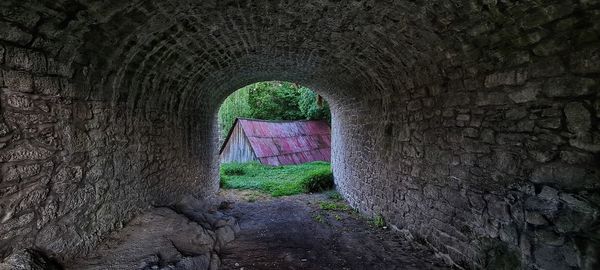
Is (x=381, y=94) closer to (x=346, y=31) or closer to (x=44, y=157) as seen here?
(x=346, y=31)

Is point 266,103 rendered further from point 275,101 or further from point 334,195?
point 334,195

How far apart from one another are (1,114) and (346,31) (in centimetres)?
345

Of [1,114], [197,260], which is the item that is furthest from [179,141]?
[1,114]

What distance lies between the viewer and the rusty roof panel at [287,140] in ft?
51.8

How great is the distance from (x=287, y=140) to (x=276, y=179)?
17.7 feet

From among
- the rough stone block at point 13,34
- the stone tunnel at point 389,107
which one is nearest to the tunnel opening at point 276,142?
the stone tunnel at point 389,107

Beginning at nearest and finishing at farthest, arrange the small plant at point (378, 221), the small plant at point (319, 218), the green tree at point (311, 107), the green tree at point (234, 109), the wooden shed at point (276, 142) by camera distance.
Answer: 1. the small plant at point (378, 221)
2. the small plant at point (319, 218)
3. the wooden shed at point (276, 142)
4. the green tree at point (311, 107)
5. the green tree at point (234, 109)

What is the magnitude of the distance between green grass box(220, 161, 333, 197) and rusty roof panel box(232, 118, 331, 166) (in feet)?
3.86

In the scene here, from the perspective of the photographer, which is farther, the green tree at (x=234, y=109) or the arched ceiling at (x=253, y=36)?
the green tree at (x=234, y=109)

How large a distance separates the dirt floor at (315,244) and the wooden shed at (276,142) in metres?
→ 8.19

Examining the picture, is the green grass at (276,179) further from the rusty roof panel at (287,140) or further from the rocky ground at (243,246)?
the rocky ground at (243,246)

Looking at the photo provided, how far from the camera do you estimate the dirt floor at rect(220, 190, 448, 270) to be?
165 inches

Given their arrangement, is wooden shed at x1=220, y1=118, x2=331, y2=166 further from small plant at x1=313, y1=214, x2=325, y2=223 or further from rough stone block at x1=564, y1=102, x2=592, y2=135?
rough stone block at x1=564, y1=102, x2=592, y2=135

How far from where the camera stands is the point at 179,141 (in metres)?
6.32
